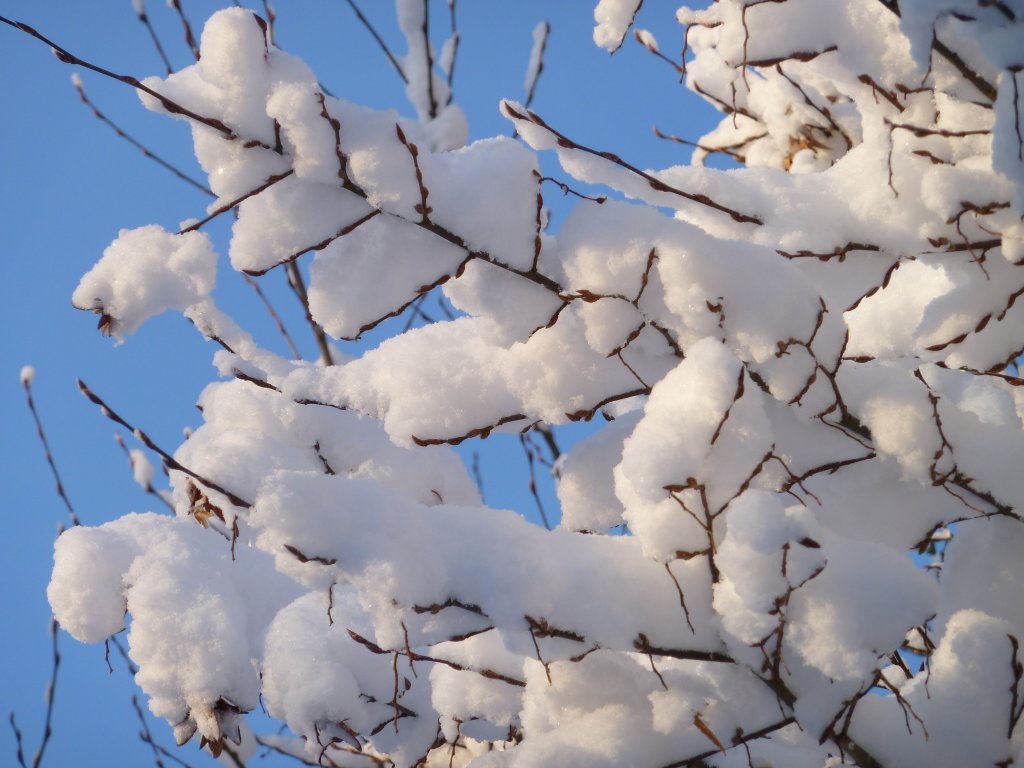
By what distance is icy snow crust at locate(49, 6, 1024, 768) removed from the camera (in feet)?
3.02

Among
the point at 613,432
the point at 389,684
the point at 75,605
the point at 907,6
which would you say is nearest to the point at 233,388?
the point at 75,605

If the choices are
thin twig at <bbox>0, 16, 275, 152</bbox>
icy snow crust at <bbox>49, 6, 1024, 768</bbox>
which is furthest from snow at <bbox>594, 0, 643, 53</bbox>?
thin twig at <bbox>0, 16, 275, 152</bbox>

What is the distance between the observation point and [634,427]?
1147 mm

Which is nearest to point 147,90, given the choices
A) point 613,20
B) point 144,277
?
point 144,277

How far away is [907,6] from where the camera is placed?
94 cm

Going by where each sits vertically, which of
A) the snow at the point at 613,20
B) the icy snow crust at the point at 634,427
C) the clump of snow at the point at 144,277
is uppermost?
the snow at the point at 613,20

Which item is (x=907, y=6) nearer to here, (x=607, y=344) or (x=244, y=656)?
(x=607, y=344)

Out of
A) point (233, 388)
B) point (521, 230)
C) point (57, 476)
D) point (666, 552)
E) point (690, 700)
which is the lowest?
point (690, 700)

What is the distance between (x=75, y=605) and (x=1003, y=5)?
1.48m

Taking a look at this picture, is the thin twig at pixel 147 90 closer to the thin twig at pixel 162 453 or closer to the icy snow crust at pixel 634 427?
the icy snow crust at pixel 634 427

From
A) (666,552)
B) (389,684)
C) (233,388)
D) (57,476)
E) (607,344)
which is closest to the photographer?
(666,552)

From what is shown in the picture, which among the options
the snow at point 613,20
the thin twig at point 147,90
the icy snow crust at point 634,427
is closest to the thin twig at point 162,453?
the icy snow crust at point 634,427

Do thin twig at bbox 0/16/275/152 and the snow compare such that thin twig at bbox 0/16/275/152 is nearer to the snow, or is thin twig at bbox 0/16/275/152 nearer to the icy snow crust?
the icy snow crust

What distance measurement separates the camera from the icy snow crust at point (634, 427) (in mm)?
921
